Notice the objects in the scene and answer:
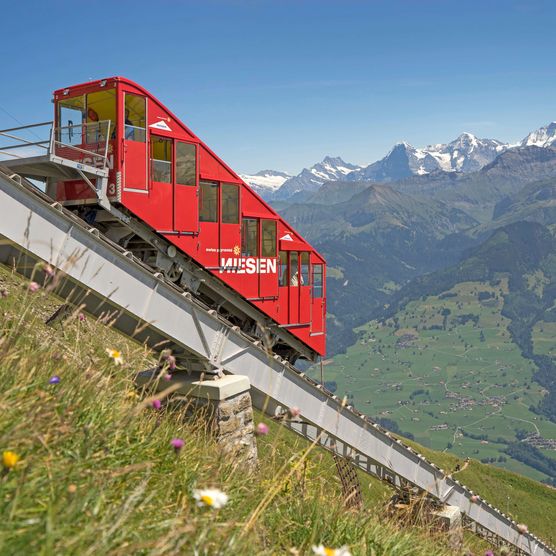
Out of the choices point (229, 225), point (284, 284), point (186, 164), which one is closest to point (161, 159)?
point (186, 164)

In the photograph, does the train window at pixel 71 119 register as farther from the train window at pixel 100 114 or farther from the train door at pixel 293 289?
the train door at pixel 293 289

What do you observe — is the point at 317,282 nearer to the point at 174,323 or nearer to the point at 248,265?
the point at 248,265

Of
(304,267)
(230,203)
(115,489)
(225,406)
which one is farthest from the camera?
(304,267)

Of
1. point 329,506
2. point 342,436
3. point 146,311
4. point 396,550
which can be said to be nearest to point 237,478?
point 329,506

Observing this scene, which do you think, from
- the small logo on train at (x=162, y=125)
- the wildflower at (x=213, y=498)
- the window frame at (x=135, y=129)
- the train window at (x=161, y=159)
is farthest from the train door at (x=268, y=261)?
the wildflower at (x=213, y=498)

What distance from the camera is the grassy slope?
2.65 meters

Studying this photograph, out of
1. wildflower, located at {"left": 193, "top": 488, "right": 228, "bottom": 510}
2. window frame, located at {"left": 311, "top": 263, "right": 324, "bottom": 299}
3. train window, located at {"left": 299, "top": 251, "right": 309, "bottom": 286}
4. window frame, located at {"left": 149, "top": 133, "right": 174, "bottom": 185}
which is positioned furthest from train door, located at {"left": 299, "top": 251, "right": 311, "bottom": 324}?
wildflower, located at {"left": 193, "top": 488, "right": 228, "bottom": 510}

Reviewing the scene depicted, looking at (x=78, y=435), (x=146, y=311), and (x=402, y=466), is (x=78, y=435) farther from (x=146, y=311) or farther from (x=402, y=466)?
(x=402, y=466)

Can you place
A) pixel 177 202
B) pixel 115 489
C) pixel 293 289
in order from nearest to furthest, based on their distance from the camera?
1. pixel 115 489
2. pixel 177 202
3. pixel 293 289

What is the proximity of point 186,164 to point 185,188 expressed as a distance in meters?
0.59

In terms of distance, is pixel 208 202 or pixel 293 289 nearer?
pixel 208 202

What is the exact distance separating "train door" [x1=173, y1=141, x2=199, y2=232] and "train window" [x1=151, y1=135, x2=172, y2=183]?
0.18 metres

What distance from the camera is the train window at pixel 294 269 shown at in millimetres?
17000

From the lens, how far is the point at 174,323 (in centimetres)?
1177
